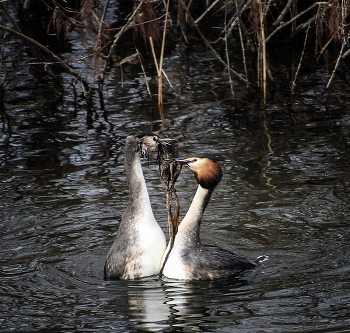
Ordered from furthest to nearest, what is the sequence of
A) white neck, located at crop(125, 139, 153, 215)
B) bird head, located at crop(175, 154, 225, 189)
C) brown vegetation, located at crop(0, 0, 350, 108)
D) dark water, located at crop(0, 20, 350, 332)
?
brown vegetation, located at crop(0, 0, 350, 108) < white neck, located at crop(125, 139, 153, 215) < bird head, located at crop(175, 154, 225, 189) < dark water, located at crop(0, 20, 350, 332)

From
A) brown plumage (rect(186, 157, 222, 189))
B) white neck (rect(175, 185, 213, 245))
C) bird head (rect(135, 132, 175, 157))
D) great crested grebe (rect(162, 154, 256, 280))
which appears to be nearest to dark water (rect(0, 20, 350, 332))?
great crested grebe (rect(162, 154, 256, 280))

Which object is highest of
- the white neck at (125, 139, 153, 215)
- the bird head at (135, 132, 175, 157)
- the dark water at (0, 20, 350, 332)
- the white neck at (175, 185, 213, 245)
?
the bird head at (135, 132, 175, 157)

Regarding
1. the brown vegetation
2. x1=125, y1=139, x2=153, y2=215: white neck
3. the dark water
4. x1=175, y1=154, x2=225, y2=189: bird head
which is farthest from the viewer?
the brown vegetation

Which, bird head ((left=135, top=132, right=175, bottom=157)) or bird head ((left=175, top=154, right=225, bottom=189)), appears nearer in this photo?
bird head ((left=175, top=154, right=225, bottom=189))

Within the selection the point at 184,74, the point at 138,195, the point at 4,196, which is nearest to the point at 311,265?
the point at 138,195

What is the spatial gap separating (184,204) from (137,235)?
169 centimetres

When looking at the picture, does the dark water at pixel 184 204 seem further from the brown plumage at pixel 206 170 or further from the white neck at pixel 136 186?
the brown plumage at pixel 206 170

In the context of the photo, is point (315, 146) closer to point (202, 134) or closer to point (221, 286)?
point (202, 134)

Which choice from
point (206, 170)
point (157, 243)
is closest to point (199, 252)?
point (157, 243)

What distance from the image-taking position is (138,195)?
5.82m

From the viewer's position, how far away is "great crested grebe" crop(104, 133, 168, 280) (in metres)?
5.72

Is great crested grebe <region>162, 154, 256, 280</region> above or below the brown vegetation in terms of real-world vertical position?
below

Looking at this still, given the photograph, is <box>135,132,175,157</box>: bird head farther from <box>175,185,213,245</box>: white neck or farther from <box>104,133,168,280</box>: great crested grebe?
<box>175,185,213,245</box>: white neck

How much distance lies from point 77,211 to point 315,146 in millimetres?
3431
